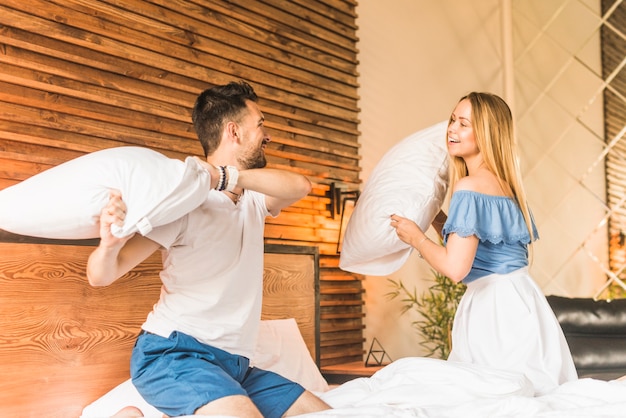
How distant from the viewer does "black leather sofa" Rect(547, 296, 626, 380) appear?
11.0 ft

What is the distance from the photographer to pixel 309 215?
376 cm

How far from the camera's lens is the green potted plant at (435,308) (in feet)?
13.7

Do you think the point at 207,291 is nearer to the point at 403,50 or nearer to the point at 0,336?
the point at 0,336

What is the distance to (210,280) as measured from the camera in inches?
77.9

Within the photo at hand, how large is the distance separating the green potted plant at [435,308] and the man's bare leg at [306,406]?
2033 mm

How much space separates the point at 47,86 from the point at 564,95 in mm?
3981

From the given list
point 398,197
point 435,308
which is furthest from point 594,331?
point 398,197

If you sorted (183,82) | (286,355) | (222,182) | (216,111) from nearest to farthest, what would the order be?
(222,182)
(216,111)
(286,355)
(183,82)

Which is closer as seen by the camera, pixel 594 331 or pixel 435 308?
pixel 594 331

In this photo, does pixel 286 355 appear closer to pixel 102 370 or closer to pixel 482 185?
pixel 102 370

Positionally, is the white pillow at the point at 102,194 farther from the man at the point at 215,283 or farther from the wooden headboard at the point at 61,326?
the wooden headboard at the point at 61,326

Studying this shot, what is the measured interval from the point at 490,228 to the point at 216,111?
93 centimetres

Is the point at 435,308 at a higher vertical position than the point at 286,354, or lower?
lower

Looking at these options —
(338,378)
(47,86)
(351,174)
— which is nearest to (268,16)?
(351,174)
